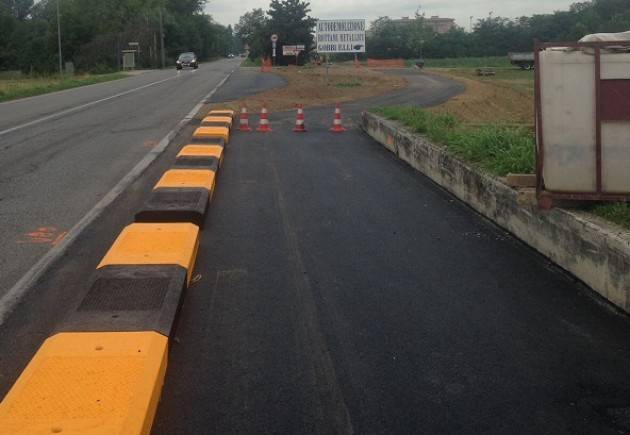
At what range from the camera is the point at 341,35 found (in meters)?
27.7

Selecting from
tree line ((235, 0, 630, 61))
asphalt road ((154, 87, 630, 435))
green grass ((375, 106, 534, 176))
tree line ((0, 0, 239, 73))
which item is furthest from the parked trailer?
asphalt road ((154, 87, 630, 435))

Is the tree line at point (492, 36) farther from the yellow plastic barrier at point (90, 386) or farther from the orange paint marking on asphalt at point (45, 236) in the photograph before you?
the yellow plastic barrier at point (90, 386)

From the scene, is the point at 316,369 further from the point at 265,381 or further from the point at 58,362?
the point at 58,362

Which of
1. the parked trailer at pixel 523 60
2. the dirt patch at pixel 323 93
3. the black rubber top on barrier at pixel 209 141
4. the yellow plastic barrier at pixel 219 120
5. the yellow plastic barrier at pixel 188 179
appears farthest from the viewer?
the parked trailer at pixel 523 60

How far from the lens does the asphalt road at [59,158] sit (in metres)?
7.42

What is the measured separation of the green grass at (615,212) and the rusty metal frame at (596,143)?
0.25 feet

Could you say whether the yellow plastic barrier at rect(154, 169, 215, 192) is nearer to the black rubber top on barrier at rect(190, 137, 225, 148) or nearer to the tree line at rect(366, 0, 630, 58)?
the black rubber top on barrier at rect(190, 137, 225, 148)

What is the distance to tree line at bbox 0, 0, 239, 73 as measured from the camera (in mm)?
93250

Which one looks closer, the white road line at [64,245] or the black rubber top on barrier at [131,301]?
the black rubber top on barrier at [131,301]

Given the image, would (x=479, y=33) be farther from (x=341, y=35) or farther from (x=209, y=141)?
(x=209, y=141)

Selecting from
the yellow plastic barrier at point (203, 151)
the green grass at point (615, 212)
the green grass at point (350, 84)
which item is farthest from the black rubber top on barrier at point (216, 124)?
the green grass at point (350, 84)

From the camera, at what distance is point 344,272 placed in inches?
241

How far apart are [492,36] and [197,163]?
286ft

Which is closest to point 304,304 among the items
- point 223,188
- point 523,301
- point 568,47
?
point 523,301
